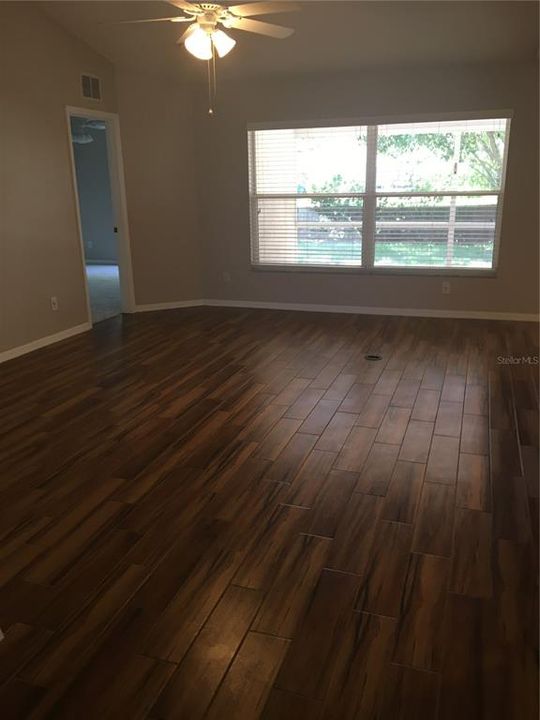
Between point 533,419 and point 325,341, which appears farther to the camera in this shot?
point 325,341

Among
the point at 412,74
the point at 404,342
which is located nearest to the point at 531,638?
the point at 404,342

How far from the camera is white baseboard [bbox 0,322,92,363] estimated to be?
510 centimetres

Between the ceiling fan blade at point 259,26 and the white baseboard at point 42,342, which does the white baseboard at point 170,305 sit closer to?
the white baseboard at point 42,342

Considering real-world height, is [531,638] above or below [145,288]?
below

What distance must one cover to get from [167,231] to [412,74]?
125 inches

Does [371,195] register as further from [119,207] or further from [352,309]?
[119,207]

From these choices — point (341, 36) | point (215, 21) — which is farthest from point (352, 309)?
point (215, 21)

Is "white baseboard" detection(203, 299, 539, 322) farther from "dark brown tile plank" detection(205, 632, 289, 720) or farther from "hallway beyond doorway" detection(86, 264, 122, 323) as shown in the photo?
"dark brown tile plank" detection(205, 632, 289, 720)

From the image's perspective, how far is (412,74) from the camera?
578 centimetres

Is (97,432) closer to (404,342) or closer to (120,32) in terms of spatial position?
(404,342)

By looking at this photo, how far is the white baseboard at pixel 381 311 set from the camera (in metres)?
6.19

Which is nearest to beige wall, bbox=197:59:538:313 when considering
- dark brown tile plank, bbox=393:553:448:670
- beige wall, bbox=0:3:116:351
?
beige wall, bbox=0:3:116:351

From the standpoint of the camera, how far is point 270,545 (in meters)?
2.39

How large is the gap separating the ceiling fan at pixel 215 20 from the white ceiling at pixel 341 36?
1.32 m
